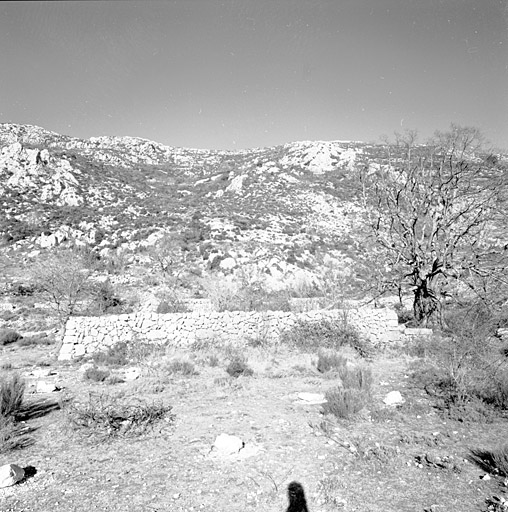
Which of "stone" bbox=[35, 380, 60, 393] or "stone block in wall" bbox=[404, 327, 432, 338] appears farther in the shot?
"stone block in wall" bbox=[404, 327, 432, 338]

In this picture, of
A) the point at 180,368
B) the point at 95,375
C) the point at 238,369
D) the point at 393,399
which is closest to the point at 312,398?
the point at 393,399

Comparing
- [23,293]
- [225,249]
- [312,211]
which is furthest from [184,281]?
[312,211]

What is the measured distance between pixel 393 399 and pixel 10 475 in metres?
6.99

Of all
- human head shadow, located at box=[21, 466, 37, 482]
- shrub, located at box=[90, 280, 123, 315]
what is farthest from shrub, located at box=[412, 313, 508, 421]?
shrub, located at box=[90, 280, 123, 315]

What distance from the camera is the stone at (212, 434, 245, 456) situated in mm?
5395

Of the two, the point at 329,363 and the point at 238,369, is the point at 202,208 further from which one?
the point at 329,363

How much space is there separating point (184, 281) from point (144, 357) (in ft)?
40.3

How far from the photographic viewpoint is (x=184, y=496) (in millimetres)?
4246

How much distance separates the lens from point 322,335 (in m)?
13.3

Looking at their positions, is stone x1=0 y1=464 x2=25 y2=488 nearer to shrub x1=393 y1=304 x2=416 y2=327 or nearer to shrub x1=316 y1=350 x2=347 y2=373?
shrub x1=316 y1=350 x2=347 y2=373

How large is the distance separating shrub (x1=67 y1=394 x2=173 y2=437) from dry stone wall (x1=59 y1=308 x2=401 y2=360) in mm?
5613

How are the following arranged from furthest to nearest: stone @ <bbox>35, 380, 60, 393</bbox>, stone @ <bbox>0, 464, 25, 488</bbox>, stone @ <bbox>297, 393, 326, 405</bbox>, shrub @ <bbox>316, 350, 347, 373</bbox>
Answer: shrub @ <bbox>316, 350, 347, 373</bbox>, stone @ <bbox>35, 380, 60, 393</bbox>, stone @ <bbox>297, 393, 326, 405</bbox>, stone @ <bbox>0, 464, 25, 488</bbox>

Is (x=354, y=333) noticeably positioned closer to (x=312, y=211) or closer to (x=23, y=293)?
(x=23, y=293)

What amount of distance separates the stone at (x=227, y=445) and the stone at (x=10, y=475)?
2678mm
